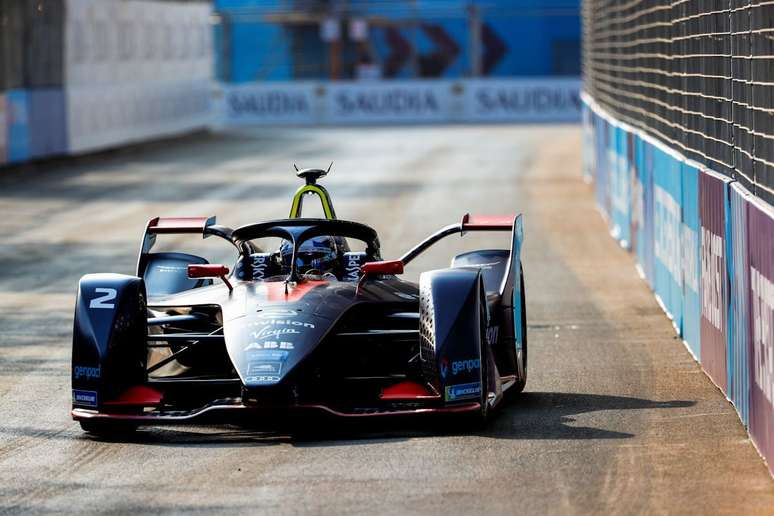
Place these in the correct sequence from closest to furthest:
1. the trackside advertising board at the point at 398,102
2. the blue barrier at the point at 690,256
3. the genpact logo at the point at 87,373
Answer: the genpact logo at the point at 87,373, the blue barrier at the point at 690,256, the trackside advertising board at the point at 398,102

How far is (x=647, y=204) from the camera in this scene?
15.3 meters

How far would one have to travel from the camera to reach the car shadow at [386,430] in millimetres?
8516

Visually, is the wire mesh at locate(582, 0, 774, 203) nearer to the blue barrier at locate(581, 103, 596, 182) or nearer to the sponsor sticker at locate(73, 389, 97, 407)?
the sponsor sticker at locate(73, 389, 97, 407)

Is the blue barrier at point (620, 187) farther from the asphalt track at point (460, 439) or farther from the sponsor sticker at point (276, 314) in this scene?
the sponsor sticker at point (276, 314)

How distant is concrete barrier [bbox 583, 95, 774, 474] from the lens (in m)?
7.85

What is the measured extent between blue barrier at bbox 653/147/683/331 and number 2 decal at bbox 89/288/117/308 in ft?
15.4

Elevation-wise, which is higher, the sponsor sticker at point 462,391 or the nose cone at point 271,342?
the nose cone at point 271,342

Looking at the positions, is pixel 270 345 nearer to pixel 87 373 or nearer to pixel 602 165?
pixel 87 373

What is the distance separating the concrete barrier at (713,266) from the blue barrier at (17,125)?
58.9 ft

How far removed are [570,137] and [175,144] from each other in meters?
10.1

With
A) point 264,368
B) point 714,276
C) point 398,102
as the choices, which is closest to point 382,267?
point 264,368

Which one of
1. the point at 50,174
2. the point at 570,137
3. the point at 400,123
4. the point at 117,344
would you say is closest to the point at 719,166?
the point at 117,344

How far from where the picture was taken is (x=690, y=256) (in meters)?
11.3

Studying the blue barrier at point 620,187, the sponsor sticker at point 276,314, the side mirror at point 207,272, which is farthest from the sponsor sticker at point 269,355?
the blue barrier at point 620,187
